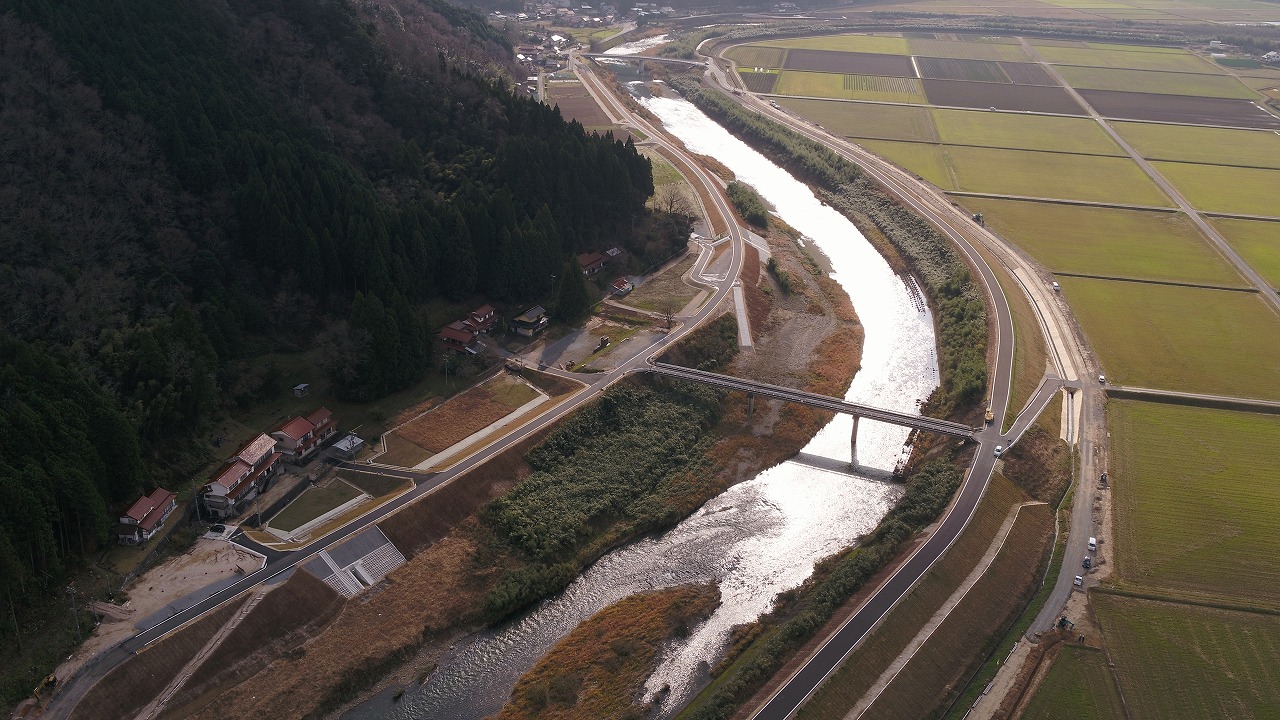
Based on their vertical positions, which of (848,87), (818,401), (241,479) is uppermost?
(848,87)

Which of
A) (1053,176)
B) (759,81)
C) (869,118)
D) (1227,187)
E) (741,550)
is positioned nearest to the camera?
(741,550)

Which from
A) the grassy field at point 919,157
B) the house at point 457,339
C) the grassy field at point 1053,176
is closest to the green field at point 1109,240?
the grassy field at point 1053,176

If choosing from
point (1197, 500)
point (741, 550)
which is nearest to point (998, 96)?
point (1197, 500)

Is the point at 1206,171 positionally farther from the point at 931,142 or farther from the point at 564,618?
the point at 564,618

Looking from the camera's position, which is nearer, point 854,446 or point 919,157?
point 854,446

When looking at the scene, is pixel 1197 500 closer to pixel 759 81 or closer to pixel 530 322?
pixel 530 322

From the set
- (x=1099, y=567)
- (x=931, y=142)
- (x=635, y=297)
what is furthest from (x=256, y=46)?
(x=931, y=142)

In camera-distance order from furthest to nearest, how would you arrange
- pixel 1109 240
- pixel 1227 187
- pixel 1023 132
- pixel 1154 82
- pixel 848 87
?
pixel 1154 82 < pixel 848 87 < pixel 1023 132 < pixel 1227 187 < pixel 1109 240
